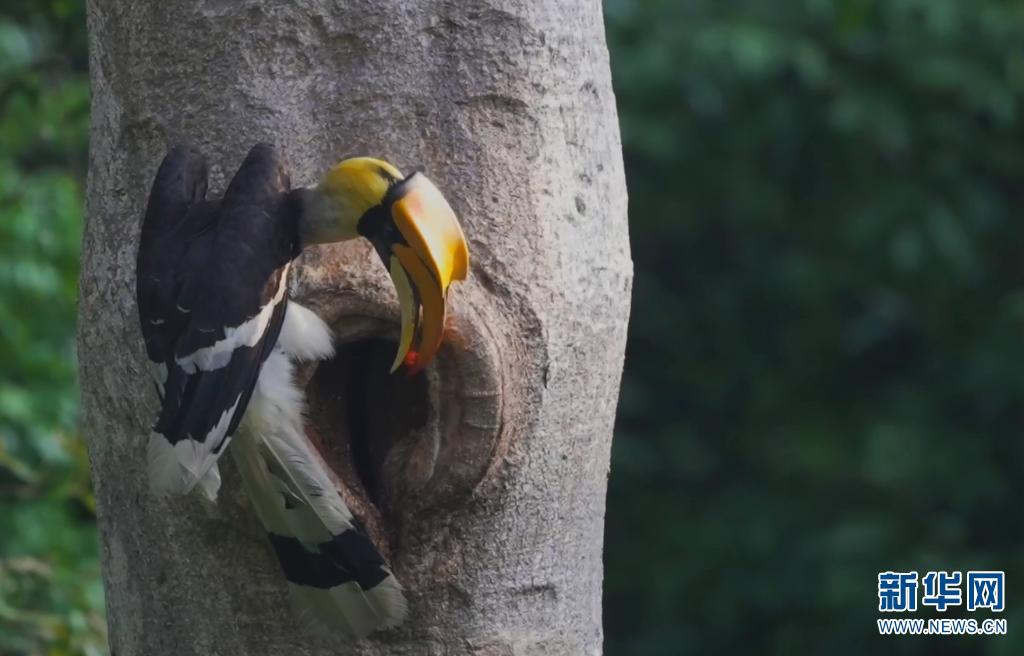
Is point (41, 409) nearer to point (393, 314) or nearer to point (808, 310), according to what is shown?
point (393, 314)

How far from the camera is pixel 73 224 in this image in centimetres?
241

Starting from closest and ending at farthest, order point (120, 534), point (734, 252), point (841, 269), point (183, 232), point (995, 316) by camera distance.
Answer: point (183, 232)
point (120, 534)
point (995, 316)
point (841, 269)
point (734, 252)

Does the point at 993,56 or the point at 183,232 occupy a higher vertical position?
the point at 993,56

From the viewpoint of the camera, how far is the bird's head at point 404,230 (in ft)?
4.64

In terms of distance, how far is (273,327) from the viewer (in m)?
1.44

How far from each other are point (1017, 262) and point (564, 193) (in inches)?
99.1

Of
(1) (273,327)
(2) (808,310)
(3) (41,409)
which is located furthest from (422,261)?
(2) (808,310)

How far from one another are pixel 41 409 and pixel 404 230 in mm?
1100

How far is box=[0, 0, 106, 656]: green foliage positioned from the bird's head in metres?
0.91

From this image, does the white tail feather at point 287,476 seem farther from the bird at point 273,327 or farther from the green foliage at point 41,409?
the green foliage at point 41,409

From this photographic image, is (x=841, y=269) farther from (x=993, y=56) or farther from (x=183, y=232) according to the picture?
(x=183, y=232)

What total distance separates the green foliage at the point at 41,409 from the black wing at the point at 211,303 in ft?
2.67

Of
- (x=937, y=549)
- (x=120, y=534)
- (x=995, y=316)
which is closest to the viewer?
(x=120, y=534)

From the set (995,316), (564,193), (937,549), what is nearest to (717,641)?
(937,549)
